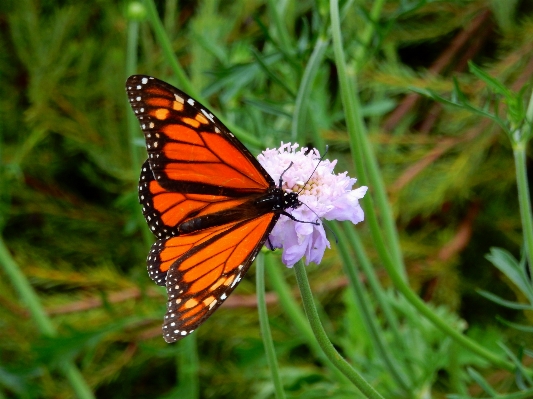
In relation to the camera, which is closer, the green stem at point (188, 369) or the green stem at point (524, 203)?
the green stem at point (524, 203)

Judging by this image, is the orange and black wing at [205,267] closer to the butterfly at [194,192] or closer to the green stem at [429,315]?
the butterfly at [194,192]

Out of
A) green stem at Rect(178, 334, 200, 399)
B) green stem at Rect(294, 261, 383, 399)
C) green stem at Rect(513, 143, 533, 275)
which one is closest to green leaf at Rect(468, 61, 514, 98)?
green stem at Rect(513, 143, 533, 275)

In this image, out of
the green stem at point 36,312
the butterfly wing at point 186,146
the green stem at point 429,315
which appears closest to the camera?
the butterfly wing at point 186,146

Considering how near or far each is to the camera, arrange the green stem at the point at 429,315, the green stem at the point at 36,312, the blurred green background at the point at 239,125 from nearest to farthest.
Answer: the green stem at the point at 429,315 < the green stem at the point at 36,312 < the blurred green background at the point at 239,125

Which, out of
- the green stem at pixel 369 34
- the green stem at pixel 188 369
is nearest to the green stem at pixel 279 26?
the green stem at pixel 369 34

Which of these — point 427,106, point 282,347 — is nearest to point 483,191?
point 427,106

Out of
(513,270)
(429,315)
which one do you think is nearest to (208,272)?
(429,315)

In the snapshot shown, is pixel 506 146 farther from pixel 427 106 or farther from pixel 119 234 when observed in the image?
pixel 119 234
